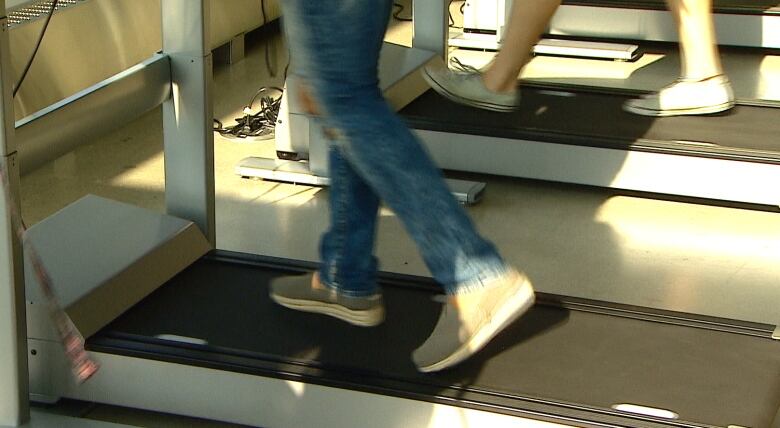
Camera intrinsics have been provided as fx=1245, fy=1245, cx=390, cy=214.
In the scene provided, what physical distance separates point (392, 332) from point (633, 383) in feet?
1.38

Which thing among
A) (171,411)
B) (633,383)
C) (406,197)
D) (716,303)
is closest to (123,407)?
(171,411)

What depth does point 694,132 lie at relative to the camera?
3.13 m

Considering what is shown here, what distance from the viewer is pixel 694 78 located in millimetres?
3260

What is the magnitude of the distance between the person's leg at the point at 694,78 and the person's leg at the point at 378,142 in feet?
5.07

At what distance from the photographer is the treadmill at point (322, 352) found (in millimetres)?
1898

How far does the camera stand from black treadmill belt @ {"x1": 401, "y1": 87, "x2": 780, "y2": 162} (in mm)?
3049

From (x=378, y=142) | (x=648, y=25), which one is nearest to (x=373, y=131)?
(x=378, y=142)

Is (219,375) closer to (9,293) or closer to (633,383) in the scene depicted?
(9,293)

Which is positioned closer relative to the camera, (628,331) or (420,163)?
(420,163)

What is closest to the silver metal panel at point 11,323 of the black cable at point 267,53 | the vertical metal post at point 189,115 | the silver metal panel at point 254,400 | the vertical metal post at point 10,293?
the vertical metal post at point 10,293

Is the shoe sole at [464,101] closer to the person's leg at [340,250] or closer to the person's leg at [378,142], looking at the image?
the person's leg at [340,250]

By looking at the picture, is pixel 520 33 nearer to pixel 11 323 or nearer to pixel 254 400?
pixel 254 400

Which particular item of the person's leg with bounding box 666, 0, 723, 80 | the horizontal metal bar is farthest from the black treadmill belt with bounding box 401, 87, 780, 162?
the horizontal metal bar

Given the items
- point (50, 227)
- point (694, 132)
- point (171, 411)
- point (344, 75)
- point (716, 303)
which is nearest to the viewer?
point (344, 75)
